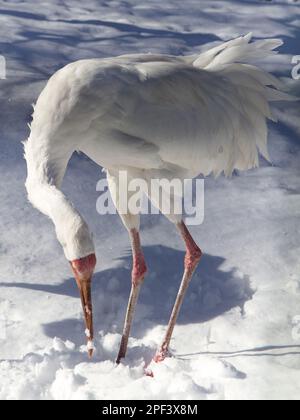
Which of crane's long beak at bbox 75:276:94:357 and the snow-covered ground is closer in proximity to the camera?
crane's long beak at bbox 75:276:94:357

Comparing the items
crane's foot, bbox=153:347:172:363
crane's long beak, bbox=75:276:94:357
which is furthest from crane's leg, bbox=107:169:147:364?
crane's long beak, bbox=75:276:94:357

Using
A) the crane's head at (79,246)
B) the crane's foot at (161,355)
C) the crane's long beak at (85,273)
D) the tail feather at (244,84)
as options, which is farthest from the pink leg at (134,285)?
the crane's head at (79,246)

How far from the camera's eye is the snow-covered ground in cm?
349

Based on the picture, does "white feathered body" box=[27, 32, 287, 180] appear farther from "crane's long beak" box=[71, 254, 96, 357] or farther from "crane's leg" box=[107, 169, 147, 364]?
"crane's long beak" box=[71, 254, 96, 357]

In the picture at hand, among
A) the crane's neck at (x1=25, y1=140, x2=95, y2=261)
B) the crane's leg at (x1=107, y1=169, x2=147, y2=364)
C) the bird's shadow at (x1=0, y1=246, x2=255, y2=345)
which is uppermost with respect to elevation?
the crane's neck at (x1=25, y1=140, x2=95, y2=261)

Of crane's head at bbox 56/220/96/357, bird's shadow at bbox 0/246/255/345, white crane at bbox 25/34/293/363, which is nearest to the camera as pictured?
crane's head at bbox 56/220/96/357

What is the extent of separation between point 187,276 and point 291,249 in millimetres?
921

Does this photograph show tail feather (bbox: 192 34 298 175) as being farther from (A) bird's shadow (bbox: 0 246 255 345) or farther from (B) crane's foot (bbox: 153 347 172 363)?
(B) crane's foot (bbox: 153 347 172 363)

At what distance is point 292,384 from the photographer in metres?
3.40

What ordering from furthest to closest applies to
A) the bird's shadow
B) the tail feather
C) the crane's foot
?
the bird's shadow, the tail feather, the crane's foot

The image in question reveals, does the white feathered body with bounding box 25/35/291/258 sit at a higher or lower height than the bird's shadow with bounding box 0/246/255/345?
higher

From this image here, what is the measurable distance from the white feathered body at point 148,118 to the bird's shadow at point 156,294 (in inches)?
25.7

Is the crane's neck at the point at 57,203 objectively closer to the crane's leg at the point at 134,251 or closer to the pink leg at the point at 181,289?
the crane's leg at the point at 134,251
